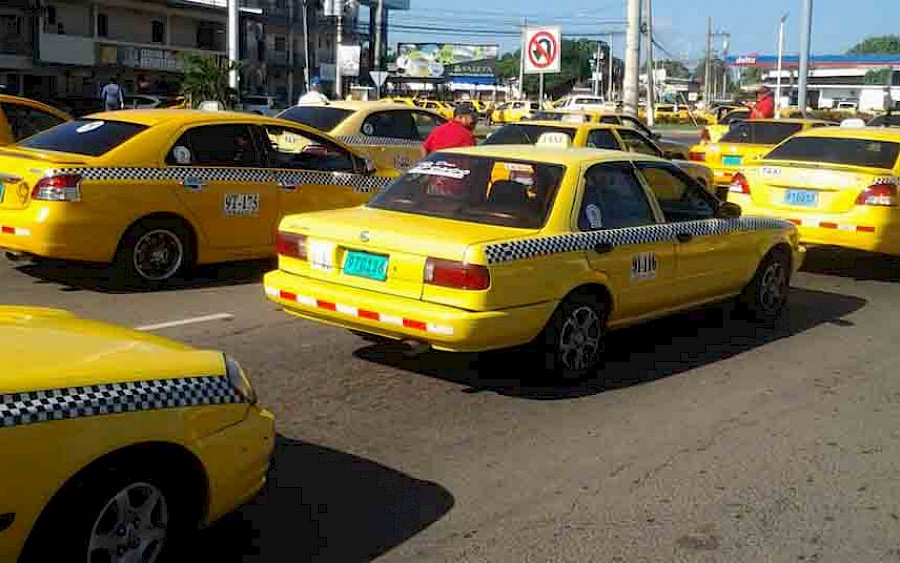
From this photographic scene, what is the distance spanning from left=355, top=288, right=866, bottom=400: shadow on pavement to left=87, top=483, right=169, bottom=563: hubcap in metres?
3.05

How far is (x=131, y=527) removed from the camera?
3.63 m

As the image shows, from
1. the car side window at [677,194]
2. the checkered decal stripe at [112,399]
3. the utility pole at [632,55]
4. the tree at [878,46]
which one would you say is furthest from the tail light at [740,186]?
the tree at [878,46]

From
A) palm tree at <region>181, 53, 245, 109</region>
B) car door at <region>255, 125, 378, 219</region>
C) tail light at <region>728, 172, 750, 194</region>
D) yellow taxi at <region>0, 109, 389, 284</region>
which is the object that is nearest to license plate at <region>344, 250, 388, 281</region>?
yellow taxi at <region>0, 109, 389, 284</region>

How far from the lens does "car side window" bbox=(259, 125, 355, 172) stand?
10211mm

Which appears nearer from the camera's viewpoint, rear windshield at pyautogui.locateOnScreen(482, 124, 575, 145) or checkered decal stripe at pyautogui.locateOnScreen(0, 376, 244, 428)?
checkered decal stripe at pyautogui.locateOnScreen(0, 376, 244, 428)

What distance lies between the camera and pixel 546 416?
6129mm

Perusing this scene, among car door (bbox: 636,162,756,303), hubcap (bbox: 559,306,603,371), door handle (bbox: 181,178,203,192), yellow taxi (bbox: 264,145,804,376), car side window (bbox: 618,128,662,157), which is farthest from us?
car side window (bbox: 618,128,662,157)

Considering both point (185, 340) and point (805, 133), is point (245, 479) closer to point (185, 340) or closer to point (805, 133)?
point (185, 340)

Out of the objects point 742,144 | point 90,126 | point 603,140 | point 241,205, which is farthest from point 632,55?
point 90,126

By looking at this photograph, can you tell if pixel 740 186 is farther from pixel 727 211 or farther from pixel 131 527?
pixel 131 527

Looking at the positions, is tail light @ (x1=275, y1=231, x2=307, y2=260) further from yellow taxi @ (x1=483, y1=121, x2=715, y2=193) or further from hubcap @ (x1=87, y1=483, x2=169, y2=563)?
yellow taxi @ (x1=483, y1=121, x2=715, y2=193)

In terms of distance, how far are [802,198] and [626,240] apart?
4.90 m

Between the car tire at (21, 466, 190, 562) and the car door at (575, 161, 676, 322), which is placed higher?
the car door at (575, 161, 676, 322)

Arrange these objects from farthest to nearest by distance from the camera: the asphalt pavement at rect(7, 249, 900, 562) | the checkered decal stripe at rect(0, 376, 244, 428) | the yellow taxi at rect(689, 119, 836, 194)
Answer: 1. the yellow taxi at rect(689, 119, 836, 194)
2. the asphalt pavement at rect(7, 249, 900, 562)
3. the checkered decal stripe at rect(0, 376, 244, 428)
